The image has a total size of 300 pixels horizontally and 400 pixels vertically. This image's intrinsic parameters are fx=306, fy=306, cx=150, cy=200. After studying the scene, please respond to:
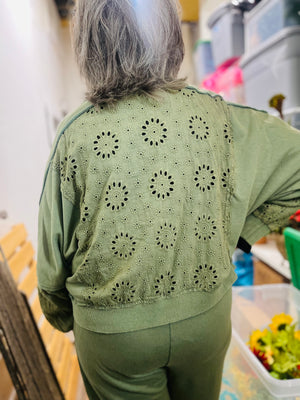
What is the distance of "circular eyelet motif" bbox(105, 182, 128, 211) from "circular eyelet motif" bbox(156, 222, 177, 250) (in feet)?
0.28

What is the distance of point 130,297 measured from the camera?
0.58 m

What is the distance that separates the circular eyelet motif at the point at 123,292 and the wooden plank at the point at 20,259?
59 cm

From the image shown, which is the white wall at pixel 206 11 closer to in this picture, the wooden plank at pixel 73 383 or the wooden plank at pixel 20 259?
the wooden plank at pixel 20 259

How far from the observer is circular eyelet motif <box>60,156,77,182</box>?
57 cm

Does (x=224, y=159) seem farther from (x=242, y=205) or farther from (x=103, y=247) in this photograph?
(x=103, y=247)

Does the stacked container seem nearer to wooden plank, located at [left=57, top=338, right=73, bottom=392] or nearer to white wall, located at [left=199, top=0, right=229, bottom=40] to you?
white wall, located at [left=199, top=0, right=229, bottom=40]

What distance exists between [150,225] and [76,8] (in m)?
0.45

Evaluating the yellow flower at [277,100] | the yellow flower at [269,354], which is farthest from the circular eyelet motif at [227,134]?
the yellow flower at [269,354]

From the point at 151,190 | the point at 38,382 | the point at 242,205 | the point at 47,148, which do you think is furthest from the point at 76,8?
the point at 47,148

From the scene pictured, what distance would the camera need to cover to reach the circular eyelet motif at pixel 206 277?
23.5 inches

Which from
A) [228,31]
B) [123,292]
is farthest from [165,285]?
[228,31]

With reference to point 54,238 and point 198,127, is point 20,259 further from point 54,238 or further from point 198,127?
point 198,127

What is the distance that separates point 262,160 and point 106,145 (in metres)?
0.33

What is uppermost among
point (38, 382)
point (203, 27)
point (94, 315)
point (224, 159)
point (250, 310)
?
point (203, 27)
